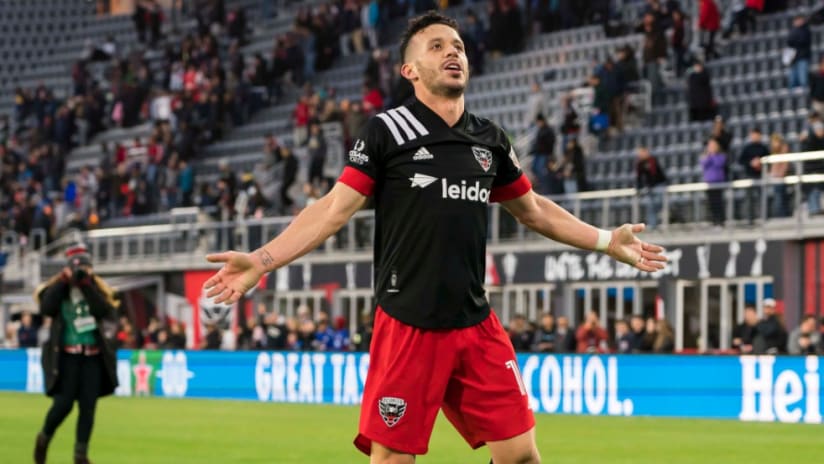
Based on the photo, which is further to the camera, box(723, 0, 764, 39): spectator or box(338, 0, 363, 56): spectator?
box(338, 0, 363, 56): spectator

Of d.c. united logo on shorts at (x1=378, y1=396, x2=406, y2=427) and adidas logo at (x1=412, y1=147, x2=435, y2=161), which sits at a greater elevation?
adidas logo at (x1=412, y1=147, x2=435, y2=161)

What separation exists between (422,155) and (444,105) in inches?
10.2

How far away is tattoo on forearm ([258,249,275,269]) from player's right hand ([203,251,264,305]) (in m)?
0.05

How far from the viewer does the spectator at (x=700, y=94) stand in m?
30.8

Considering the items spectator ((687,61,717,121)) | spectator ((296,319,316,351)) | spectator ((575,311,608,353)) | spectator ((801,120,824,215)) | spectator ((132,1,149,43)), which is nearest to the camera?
spectator ((801,120,824,215))

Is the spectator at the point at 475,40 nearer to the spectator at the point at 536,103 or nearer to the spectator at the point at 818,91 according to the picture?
the spectator at the point at 536,103

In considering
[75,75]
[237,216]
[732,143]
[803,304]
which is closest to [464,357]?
[803,304]

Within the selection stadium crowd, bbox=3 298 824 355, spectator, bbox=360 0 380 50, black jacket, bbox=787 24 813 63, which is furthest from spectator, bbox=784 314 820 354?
spectator, bbox=360 0 380 50

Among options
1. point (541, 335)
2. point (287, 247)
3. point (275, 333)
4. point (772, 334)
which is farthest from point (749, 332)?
point (287, 247)

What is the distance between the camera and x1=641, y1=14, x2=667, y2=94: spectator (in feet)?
106

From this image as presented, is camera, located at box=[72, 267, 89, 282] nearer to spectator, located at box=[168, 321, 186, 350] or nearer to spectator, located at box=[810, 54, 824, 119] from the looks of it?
spectator, located at box=[810, 54, 824, 119]

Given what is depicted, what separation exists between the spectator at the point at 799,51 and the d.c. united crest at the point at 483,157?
2338cm

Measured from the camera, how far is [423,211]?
7207 mm

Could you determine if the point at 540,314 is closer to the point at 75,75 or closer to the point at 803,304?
the point at 803,304
